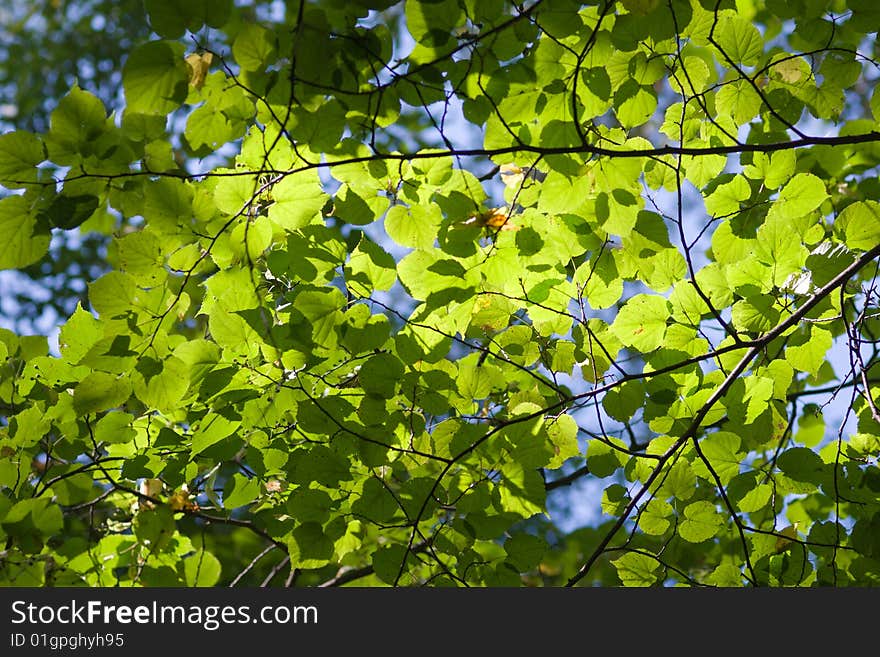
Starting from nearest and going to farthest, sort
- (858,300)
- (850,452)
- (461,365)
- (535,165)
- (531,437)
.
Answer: (535,165) → (531,437) → (461,365) → (850,452) → (858,300)

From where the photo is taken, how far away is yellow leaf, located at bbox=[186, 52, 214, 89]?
96 cm

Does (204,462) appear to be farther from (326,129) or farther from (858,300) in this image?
(858,300)

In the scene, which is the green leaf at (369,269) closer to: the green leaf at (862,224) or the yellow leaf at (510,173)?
the yellow leaf at (510,173)

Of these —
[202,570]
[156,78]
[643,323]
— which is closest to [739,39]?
[643,323]

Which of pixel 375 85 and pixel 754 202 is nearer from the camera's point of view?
pixel 375 85

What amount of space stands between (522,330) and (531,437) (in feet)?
0.74

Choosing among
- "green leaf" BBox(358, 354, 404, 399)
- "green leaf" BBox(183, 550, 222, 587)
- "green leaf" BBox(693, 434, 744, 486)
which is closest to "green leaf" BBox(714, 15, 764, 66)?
"green leaf" BBox(693, 434, 744, 486)

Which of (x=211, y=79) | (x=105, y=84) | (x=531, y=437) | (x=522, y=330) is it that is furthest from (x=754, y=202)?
(x=105, y=84)

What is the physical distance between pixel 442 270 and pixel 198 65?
470 mm

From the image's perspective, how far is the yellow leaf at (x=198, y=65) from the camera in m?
0.96

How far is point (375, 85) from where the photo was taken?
1.04 meters

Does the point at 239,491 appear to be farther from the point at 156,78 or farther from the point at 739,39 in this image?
the point at 739,39

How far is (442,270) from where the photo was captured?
3.84 feet

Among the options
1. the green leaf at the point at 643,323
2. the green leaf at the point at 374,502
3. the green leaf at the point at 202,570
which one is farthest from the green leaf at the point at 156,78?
the green leaf at the point at 202,570
